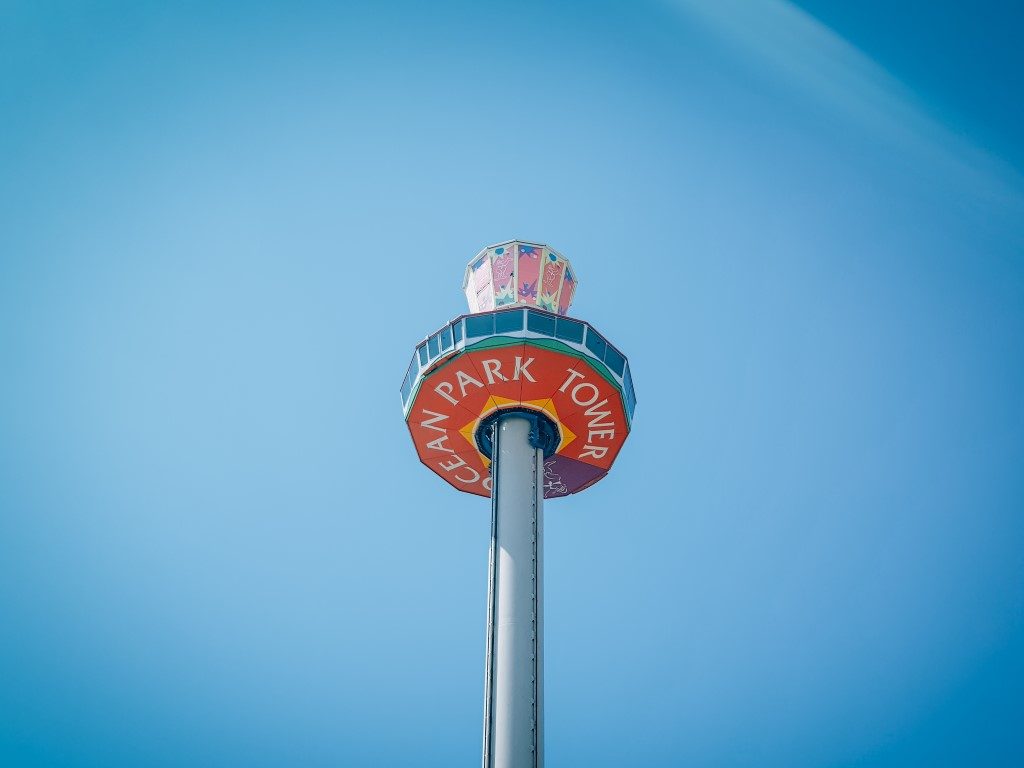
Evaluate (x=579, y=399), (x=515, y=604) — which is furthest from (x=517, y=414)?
(x=515, y=604)

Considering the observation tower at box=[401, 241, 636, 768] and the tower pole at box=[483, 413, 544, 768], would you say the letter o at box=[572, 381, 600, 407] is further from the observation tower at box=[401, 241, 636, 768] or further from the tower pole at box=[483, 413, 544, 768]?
the tower pole at box=[483, 413, 544, 768]

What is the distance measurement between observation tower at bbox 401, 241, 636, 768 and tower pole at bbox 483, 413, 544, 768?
0.14 feet

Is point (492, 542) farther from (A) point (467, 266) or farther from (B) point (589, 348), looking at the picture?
(A) point (467, 266)

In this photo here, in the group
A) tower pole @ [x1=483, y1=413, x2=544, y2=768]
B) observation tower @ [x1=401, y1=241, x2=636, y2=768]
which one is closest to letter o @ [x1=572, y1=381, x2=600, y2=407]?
observation tower @ [x1=401, y1=241, x2=636, y2=768]

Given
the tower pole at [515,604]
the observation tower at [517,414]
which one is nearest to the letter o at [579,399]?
the observation tower at [517,414]

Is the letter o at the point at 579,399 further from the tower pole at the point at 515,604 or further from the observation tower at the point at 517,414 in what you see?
the tower pole at the point at 515,604

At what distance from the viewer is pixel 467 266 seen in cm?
3650

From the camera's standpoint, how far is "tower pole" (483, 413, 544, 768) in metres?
24.5

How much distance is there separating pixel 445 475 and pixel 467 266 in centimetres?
982

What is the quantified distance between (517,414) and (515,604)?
7.96m

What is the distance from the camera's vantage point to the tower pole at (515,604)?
80.5 feet

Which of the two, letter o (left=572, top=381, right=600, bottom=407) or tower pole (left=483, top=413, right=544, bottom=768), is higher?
letter o (left=572, top=381, right=600, bottom=407)

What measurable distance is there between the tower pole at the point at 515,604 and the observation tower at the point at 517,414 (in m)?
0.04

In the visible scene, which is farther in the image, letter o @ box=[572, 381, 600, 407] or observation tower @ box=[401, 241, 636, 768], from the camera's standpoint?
letter o @ box=[572, 381, 600, 407]
